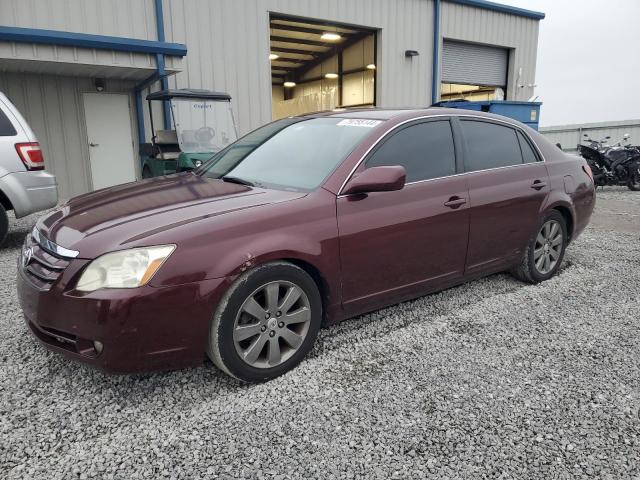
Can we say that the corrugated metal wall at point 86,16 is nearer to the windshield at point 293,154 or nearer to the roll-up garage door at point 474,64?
the windshield at point 293,154

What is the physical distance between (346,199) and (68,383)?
180 centimetres

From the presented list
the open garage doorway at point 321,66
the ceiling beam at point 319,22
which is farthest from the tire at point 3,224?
the open garage doorway at point 321,66

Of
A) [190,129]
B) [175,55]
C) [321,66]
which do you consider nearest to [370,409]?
[190,129]

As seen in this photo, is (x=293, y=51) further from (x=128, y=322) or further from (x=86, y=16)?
(x=128, y=322)

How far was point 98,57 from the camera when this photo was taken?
830 cm

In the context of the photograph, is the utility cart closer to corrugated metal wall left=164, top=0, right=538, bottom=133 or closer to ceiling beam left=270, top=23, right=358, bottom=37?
corrugated metal wall left=164, top=0, right=538, bottom=133

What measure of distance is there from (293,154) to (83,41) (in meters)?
6.59

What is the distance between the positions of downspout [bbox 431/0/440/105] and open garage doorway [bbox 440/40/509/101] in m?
0.65

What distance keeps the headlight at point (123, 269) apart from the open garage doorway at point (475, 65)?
15.6 meters


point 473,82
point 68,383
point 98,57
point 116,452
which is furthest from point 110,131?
point 473,82

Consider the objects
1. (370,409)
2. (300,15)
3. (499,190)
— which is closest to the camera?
(370,409)

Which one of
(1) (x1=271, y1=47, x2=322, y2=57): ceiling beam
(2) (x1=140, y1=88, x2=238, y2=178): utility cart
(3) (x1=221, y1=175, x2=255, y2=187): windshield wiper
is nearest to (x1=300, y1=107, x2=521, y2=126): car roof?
(3) (x1=221, y1=175, x2=255, y2=187): windshield wiper

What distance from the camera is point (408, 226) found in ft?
10.1

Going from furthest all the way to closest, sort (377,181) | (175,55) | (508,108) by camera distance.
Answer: (508,108), (175,55), (377,181)
